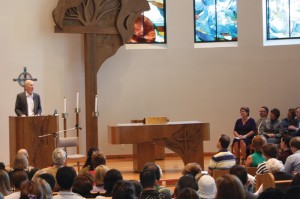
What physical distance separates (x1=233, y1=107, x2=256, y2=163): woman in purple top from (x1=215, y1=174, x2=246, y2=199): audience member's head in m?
8.31

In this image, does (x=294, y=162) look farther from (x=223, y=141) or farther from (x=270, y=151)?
(x=223, y=141)

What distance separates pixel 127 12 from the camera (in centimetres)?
1349

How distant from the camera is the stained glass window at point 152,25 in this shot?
1438 centimetres

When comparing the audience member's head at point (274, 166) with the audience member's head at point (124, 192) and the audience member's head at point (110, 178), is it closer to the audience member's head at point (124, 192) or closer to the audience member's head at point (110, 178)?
the audience member's head at point (110, 178)

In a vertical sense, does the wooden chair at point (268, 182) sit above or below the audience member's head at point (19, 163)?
below

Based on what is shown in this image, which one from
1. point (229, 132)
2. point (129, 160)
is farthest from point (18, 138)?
point (229, 132)

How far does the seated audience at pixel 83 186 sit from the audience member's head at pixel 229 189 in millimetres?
1898

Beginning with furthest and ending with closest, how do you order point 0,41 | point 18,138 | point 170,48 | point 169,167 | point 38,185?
point 170,48, point 0,41, point 169,167, point 18,138, point 38,185

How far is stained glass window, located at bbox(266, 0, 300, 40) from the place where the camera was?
1471 centimetres

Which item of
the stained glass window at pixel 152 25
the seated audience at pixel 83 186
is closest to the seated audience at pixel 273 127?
the stained glass window at pixel 152 25

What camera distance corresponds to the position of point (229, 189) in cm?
397

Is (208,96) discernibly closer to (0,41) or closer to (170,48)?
(170,48)

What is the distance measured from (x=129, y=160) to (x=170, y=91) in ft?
6.35

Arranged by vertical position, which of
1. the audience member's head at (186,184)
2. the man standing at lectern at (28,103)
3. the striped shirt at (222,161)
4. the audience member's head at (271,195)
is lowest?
the striped shirt at (222,161)
